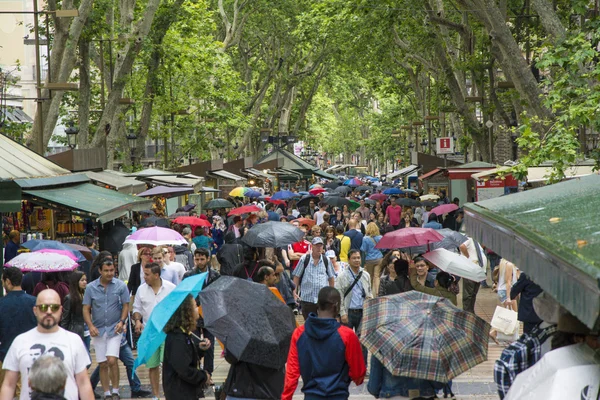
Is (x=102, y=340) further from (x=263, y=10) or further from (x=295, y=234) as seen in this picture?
(x=263, y=10)

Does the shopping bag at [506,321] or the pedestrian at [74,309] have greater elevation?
the pedestrian at [74,309]

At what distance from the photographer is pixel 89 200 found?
14.8m

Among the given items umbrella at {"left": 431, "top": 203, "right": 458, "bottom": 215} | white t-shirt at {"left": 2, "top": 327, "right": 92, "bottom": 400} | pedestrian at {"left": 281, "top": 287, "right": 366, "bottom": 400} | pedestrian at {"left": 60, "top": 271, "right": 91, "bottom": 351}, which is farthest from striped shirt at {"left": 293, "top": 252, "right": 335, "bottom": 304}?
umbrella at {"left": 431, "top": 203, "right": 458, "bottom": 215}

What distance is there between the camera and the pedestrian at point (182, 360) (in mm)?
7695

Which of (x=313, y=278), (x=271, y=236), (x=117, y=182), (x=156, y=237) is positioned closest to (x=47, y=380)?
(x=313, y=278)

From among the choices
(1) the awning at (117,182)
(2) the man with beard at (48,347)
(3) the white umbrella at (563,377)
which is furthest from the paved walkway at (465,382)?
(1) the awning at (117,182)

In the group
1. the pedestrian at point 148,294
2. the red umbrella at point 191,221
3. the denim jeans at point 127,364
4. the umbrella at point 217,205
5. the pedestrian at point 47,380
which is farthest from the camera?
the umbrella at point 217,205

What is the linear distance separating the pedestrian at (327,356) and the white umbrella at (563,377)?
232cm

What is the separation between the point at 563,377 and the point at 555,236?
0.64 metres

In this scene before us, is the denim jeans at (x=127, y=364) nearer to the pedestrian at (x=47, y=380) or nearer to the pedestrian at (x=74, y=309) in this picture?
the pedestrian at (x=74, y=309)

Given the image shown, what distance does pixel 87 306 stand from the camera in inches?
397

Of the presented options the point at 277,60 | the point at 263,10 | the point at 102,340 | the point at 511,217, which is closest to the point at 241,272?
the point at 102,340

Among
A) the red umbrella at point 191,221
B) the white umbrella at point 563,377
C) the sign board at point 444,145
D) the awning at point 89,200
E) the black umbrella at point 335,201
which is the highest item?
the sign board at point 444,145

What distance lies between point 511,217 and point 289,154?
1962 inches
